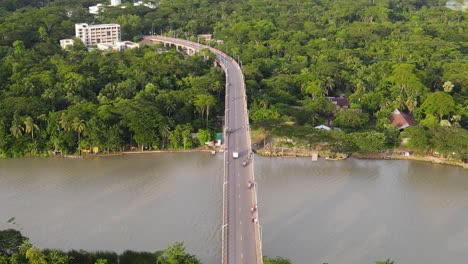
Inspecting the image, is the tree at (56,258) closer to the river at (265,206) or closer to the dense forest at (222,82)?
the river at (265,206)

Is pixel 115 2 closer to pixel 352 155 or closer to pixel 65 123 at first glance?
pixel 65 123

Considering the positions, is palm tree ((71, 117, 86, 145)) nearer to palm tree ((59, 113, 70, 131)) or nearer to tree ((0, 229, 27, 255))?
palm tree ((59, 113, 70, 131))

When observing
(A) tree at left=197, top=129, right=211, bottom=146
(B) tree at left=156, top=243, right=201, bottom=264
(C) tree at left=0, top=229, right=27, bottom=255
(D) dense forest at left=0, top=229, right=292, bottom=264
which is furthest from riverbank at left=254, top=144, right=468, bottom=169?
(C) tree at left=0, top=229, right=27, bottom=255

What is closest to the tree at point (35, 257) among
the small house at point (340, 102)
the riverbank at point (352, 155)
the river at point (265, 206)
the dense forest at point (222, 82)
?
the river at point (265, 206)

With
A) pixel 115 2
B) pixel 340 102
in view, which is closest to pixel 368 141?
pixel 340 102

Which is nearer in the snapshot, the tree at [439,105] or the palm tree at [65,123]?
the palm tree at [65,123]

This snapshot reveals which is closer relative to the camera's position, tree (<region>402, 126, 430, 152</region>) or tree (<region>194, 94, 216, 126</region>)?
tree (<region>402, 126, 430, 152</region>)
